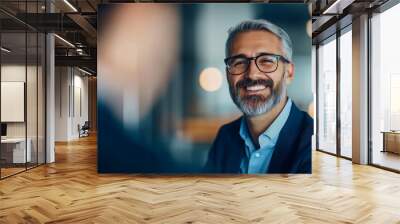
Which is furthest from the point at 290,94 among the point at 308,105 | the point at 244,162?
the point at 244,162

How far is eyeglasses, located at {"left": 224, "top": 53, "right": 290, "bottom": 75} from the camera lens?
6.45 m

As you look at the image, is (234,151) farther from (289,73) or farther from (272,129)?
(289,73)

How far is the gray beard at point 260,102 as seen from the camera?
21.4ft

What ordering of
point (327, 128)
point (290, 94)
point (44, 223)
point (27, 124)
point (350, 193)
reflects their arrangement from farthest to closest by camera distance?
1. point (327, 128)
2. point (27, 124)
3. point (290, 94)
4. point (350, 193)
5. point (44, 223)

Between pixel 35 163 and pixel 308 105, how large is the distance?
18.9ft

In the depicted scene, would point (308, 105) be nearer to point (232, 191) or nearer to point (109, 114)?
point (232, 191)

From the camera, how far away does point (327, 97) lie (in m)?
11.0

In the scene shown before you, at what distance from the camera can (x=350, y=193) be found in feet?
17.2

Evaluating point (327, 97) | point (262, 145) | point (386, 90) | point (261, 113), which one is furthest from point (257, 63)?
point (327, 97)

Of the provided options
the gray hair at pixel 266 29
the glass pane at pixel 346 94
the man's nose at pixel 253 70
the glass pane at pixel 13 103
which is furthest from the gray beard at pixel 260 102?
the glass pane at pixel 13 103

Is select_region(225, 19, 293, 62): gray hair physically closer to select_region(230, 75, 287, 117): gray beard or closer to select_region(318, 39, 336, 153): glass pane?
select_region(230, 75, 287, 117): gray beard

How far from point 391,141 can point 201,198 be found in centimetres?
556

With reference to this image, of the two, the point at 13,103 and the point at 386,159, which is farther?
the point at 386,159

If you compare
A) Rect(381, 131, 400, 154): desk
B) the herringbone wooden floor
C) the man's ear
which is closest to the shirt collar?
the man's ear
